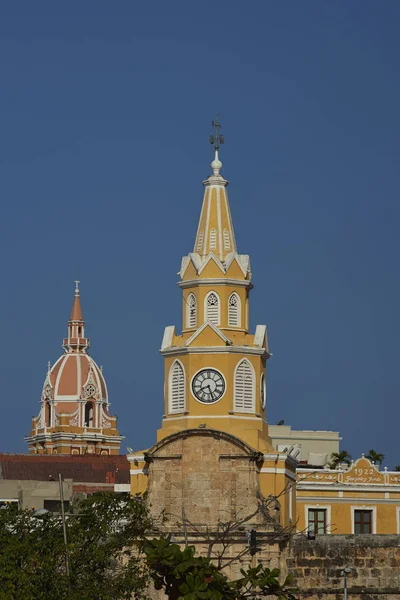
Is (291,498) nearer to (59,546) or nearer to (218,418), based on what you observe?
(218,418)

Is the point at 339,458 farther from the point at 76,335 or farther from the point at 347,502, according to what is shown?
the point at 76,335

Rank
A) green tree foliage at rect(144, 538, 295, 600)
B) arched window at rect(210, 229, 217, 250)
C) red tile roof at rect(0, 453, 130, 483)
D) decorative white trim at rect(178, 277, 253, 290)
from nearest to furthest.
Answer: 1. green tree foliage at rect(144, 538, 295, 600)
2. decorative white trim at rect(178, 277, 253, 290)
3. arched window at rect(210, 229, 217, 250)
4. red tile roof at rect(0, 453, 130, 483)

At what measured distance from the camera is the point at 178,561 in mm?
50438

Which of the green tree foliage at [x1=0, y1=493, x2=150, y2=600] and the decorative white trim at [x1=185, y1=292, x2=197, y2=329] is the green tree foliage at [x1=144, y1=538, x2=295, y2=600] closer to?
the green tree foliage at [x1=0, y1=493, x2=150, y2=600]

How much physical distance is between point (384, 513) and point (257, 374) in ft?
41.7

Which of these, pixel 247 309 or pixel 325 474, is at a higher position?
pixel 247 309

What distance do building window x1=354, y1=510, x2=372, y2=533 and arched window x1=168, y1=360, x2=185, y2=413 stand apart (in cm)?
1347

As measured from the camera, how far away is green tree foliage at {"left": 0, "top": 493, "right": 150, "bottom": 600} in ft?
Result: 222

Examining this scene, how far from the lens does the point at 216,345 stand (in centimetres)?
8938

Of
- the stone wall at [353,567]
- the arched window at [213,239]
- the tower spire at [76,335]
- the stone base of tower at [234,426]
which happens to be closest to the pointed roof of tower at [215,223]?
the arched window at [213,239]

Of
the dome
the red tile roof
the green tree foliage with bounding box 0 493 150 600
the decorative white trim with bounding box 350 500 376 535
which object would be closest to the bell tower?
the decorative white trim with bounding box 350 500 376 535

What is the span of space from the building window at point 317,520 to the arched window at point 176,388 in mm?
11279

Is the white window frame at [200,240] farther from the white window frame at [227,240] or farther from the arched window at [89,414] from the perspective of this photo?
the arched window at [89,414]

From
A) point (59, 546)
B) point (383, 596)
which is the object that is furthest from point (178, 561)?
point (383, 596)
